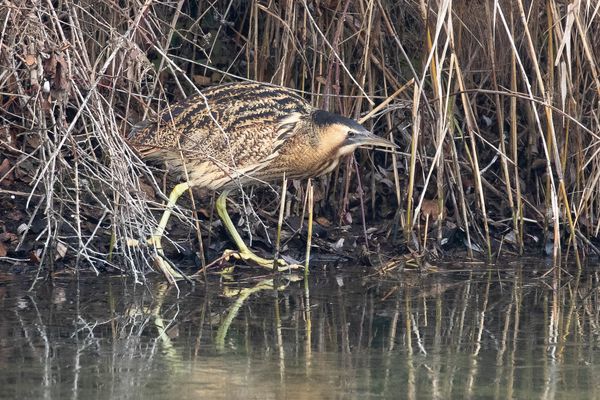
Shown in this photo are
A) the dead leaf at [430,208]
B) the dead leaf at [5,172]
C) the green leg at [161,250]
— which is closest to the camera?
the green leg at [161,250]

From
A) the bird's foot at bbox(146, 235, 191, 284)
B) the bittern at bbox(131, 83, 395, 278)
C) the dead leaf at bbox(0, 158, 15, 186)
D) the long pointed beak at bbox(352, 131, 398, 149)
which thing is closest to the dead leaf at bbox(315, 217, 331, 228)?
the bittern at bbox(131, 83, 395, 278)

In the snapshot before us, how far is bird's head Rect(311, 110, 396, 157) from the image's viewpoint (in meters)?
6.02

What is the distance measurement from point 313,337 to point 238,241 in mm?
1734

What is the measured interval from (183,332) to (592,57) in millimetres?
2794

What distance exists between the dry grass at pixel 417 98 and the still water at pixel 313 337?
0.39 meters

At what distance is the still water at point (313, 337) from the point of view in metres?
3.62

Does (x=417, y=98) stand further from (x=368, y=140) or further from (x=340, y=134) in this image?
(x=340, y=134)

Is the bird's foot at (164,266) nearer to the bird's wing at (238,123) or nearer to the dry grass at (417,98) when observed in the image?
the dry grass at (417,98)

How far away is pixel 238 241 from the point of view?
6.01 meters

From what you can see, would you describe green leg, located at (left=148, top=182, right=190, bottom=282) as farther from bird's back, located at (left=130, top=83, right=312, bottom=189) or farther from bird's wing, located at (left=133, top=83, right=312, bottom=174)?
bird's wing, located at (left=133, top=83, right=312, bottom=174)

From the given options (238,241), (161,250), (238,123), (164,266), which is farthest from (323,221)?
(164,266)

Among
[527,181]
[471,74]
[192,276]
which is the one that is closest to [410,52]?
[471,74]

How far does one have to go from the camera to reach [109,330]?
4379 mm

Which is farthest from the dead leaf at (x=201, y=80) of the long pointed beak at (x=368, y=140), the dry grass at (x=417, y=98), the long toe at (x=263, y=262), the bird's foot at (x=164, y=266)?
the bird's foot at (x=164, y=266)
